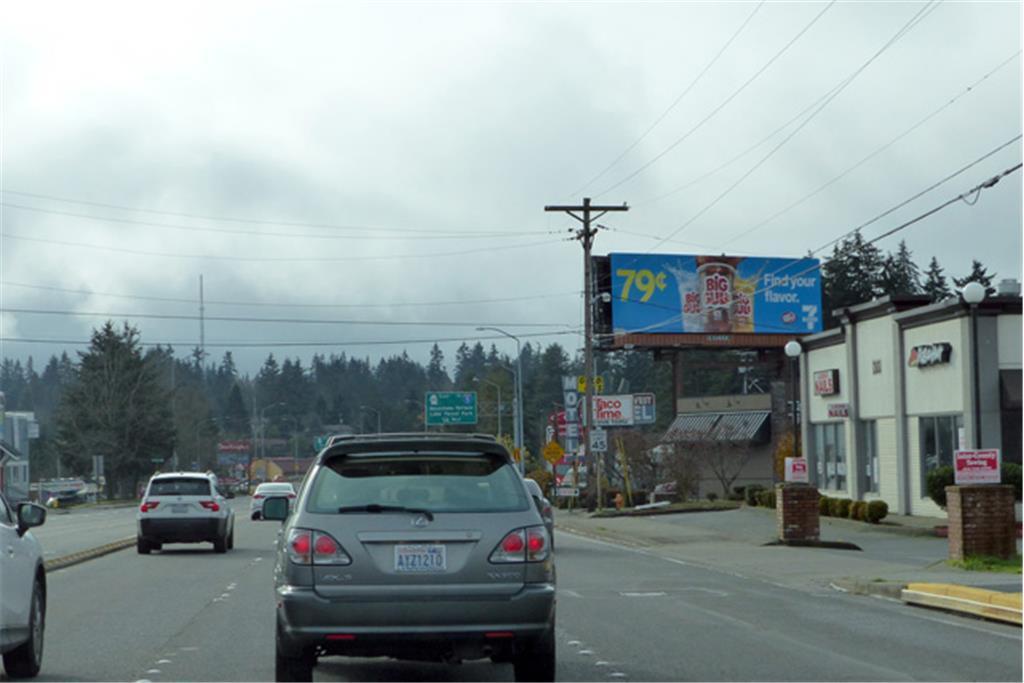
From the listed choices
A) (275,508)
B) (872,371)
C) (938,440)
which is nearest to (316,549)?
(275,508)

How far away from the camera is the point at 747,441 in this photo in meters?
71.9

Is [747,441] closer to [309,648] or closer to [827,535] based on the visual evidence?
[827,535]

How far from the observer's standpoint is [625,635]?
14.6 m

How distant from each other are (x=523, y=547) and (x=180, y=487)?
70.0 ft

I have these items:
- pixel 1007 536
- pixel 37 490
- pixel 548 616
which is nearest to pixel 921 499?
pixel 1007 536

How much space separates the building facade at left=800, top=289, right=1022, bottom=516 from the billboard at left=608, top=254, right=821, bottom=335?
17386mm

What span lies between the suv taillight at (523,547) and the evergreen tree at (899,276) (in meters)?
109

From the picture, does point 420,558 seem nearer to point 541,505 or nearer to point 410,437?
point 410,437

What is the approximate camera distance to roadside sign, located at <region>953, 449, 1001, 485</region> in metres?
23.2

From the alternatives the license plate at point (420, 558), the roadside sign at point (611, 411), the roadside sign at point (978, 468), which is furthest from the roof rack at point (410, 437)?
the roadside sign at point (611, 411)

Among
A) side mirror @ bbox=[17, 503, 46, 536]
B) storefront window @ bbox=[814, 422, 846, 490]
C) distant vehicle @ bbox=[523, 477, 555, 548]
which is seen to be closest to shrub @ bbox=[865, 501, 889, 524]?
storefront window @ bbox=[814, 422, 846, 490]

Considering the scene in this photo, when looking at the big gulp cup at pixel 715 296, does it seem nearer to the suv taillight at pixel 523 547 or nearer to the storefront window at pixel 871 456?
the storefront window at pixel 871 456

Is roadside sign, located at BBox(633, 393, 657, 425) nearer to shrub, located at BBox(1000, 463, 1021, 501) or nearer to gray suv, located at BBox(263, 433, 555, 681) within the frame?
shrub, located at BBox(1000, 463, 1021, 501)

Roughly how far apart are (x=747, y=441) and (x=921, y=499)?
30.1 m
